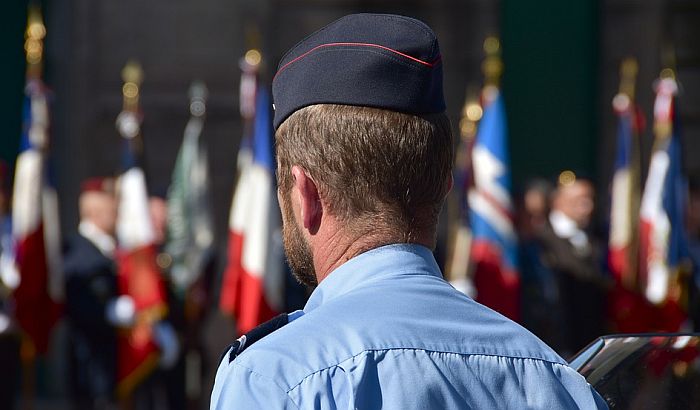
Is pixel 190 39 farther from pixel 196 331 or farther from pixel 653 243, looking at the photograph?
pixel 653 243

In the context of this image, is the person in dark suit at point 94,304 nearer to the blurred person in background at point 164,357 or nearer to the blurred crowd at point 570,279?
the blurred person in background at point 164,357

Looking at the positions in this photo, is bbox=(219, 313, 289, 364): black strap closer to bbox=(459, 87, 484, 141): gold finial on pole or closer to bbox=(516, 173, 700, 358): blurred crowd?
bbox=(516, 173, 700, 358): blurred crowd

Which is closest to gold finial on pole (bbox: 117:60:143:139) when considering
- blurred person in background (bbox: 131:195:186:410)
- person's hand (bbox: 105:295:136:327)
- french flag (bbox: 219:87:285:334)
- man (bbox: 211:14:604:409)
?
blurred person in background (bbox: 131:195:186:410)

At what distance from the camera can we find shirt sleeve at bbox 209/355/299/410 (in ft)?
4.25

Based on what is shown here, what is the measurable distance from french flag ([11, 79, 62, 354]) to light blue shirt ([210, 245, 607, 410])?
17.8 feet

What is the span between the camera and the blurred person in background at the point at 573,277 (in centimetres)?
746

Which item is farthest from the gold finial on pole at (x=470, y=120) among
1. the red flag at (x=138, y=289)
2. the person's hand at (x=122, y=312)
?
the person's hand at (x=122, y=312)

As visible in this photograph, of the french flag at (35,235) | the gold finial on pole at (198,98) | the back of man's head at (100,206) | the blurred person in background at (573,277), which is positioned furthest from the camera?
the gold finial on pole at (198,98)

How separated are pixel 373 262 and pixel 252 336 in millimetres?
169

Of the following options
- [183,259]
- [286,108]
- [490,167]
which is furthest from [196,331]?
[286,108]

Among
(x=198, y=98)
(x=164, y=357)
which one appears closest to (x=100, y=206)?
(x=164, y=357)

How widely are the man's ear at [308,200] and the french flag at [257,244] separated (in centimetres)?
516

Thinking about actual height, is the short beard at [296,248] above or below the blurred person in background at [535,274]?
above

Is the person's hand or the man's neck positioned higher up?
the man's neck
